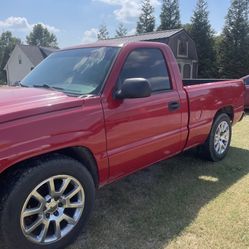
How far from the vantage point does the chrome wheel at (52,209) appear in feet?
9.50

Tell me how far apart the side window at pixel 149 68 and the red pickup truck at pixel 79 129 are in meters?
0.01

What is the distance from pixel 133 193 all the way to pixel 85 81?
161cm

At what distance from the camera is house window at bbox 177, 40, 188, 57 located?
35.6 metres

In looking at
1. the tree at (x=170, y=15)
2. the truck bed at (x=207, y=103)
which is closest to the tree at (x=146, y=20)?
the tree at (x=170, y=15)

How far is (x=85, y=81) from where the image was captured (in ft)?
11.6

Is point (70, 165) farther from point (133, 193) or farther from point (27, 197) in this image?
point (133, 193)

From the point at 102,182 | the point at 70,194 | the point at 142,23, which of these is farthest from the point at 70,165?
the point at 142,23

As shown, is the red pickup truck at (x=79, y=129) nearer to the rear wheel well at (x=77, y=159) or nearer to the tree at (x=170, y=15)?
the rear wheel well at (x=77, y=159)

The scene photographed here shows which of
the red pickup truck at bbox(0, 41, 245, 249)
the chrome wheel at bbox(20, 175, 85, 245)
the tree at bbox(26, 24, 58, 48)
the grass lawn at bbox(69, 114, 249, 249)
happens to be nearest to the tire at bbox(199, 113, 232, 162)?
the grass lawn at bbox(69, 114, 249, 249)

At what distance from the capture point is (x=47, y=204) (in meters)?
2.98

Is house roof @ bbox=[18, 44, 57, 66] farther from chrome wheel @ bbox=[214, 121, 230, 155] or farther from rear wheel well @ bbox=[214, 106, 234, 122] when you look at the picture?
chrome wheel @ bbox=[214, 121, 230, 155]

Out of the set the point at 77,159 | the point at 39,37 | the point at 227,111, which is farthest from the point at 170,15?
the point at 39,37

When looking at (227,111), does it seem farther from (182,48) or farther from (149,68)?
(182,48)

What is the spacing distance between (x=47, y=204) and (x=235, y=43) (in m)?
39.8
